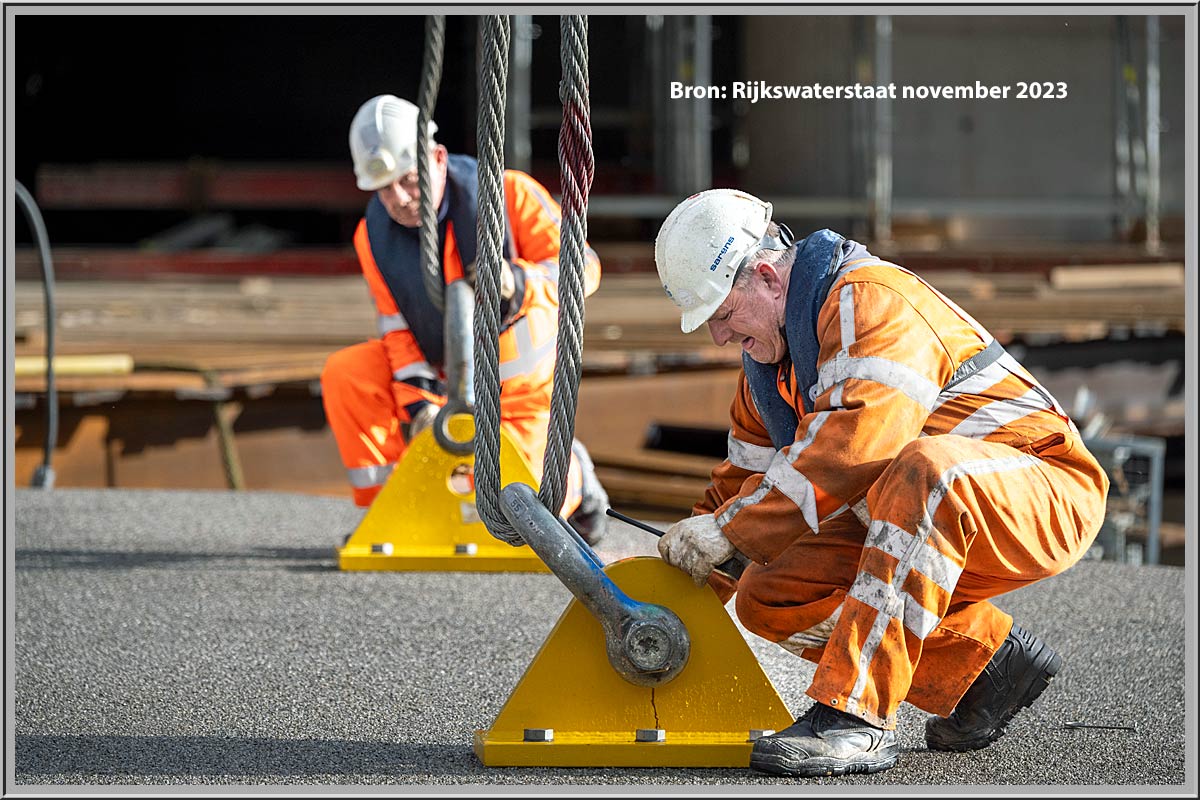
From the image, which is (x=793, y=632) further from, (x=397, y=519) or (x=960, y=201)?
(x=960, y=201)

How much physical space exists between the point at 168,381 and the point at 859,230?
777 centimetres

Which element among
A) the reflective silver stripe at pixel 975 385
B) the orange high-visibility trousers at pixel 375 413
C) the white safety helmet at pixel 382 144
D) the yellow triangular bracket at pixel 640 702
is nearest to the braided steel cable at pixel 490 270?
the yellow triangular bracket at pixel 640 702

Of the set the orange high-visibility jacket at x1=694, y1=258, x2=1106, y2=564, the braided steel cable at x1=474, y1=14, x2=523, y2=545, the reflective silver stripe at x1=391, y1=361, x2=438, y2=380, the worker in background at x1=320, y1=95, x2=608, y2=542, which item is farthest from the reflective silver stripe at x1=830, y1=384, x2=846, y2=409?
the reflective silver stripe at x1=391, y1=361, x2=438, y2=380

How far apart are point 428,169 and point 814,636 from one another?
209cm

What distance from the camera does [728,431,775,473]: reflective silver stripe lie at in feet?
9.50

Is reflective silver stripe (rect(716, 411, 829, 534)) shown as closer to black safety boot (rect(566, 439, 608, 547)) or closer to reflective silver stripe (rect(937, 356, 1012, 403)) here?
reflective silver stripe (rect(937, 356, 1012, 403))

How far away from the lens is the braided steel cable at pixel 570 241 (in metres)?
2.65

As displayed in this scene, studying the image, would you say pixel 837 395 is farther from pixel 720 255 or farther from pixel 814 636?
pixel 814 636

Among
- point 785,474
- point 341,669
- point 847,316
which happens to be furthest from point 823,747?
point 341,669

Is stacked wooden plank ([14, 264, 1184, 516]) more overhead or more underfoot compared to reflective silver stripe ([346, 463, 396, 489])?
more overhead

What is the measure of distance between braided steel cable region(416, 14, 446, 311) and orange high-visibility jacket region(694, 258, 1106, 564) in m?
1.90

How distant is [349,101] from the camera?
18.5 metres

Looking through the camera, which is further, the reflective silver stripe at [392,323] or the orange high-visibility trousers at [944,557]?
the reflective silver stripe at [392,323]

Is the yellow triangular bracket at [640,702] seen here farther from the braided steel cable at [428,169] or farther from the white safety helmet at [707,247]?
the braided steel cable at [428,169]
